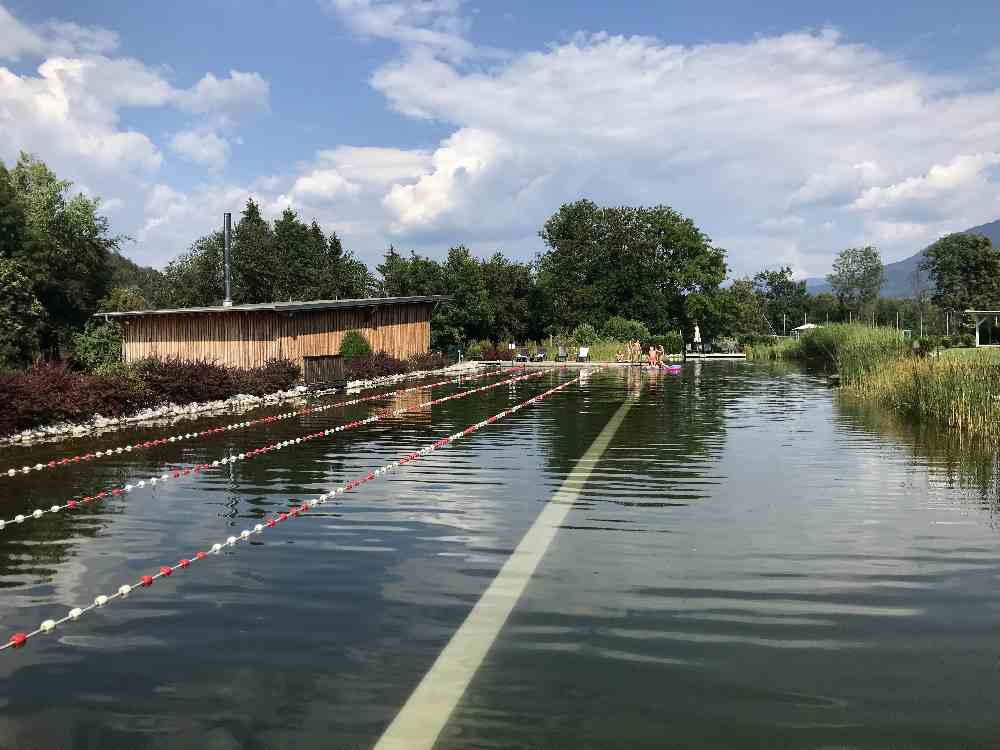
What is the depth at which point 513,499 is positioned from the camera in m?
9.53

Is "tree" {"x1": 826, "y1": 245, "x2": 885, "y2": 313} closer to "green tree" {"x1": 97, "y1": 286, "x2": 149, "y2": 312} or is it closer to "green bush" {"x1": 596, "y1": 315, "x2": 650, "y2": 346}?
"green bush" {"x1": 596, "y1": 315, "x2": 650, "y2": 346}

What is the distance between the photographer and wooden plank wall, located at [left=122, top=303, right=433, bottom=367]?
30938mm

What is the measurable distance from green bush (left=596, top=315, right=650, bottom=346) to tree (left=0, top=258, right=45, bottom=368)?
110 ft

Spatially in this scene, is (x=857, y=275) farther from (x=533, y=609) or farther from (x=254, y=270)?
(x=533, y=609)

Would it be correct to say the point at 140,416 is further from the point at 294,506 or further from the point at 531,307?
the point at 531,307

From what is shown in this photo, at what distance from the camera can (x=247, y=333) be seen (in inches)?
1228

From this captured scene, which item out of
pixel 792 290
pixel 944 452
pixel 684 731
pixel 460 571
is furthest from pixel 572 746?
pixel 792 290

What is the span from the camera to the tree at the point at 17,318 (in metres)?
33.8

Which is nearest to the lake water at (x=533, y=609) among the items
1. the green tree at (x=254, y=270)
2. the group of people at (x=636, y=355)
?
the group of people at (x=636, y=355)

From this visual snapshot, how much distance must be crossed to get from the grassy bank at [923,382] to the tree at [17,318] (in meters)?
26.6

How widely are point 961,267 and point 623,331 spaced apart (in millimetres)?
62163

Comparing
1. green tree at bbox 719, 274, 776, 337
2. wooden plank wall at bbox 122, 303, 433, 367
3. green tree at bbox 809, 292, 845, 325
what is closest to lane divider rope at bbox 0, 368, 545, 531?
wooden plank wall at bbox 122, 303, 433, 367

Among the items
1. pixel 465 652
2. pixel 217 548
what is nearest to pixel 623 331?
pixel 217 548

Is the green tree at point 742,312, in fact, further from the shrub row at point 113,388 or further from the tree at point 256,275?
the shrub row at point 113,388
